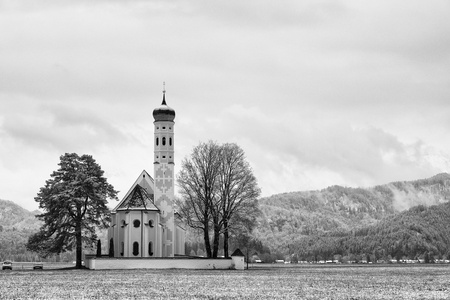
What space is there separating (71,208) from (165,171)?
56.8 feet

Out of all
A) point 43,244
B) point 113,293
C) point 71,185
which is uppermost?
point 71,185

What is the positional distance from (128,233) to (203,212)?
36.0ft

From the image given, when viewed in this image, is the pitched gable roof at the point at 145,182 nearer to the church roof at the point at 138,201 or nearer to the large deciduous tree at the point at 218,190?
the church roof at the point at 138,201

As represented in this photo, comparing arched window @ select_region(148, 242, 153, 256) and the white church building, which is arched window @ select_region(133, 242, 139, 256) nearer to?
the white church building

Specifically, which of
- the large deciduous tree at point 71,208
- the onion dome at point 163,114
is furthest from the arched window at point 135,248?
the onion dome at point 163,114

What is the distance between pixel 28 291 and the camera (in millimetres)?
39500

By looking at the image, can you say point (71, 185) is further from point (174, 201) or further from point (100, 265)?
point (174, 201)

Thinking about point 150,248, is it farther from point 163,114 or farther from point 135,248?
Result: point 163,114

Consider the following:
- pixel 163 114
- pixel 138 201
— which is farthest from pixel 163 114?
pixel 138 201

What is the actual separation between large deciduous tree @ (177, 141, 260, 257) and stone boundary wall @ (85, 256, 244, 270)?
4.54 m

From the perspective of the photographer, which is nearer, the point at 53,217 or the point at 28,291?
the point at 28,291

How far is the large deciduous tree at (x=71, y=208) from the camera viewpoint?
82875 millimetres

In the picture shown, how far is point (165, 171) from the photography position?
98062 millimetres

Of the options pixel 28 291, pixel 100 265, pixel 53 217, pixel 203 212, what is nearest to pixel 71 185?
pixel 53 217
